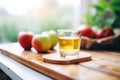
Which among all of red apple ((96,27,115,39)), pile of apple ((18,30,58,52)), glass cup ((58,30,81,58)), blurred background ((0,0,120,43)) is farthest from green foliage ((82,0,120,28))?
glass cup ((58,30,81,58))

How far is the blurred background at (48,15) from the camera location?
1.53 metres

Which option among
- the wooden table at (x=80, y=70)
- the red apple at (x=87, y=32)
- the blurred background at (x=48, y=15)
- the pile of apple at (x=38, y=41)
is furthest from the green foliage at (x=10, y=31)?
the wooden table at (x=80, y=70)

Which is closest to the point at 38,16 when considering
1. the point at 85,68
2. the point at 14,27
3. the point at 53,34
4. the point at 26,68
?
the point at 14,27

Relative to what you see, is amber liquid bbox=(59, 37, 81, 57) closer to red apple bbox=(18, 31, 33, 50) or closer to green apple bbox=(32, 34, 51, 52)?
green apple bbox=(32, 34, 51, 52)

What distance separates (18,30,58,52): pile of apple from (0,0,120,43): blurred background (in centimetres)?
49

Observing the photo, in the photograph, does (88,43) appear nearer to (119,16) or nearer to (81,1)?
(119,16)

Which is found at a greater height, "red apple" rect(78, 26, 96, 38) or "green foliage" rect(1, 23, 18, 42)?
"red apple" rect(78, 26, 96, 38)

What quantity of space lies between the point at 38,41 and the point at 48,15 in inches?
29.4

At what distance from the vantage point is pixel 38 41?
3.36 ft

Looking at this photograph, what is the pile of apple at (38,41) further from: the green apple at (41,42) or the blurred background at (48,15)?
the blurred background at (48,15)

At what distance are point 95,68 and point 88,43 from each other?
0.44 metres

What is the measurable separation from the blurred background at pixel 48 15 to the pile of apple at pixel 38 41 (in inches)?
19.2

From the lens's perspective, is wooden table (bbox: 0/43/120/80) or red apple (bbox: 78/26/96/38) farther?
red apple (bbox: 78/26/96/38)

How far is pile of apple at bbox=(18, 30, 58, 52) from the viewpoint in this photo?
1.03 metres
